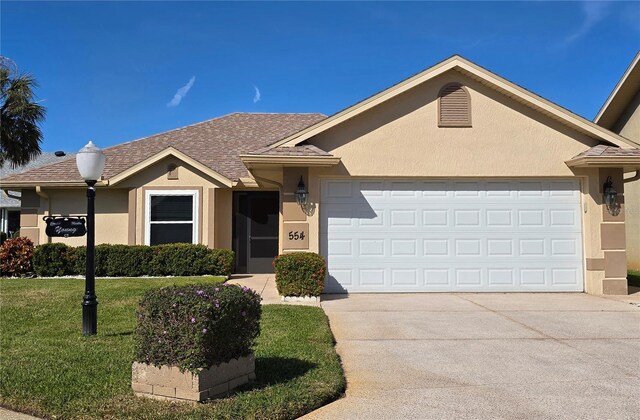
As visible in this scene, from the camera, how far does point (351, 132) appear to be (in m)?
11.3

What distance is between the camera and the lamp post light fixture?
22.8 feet

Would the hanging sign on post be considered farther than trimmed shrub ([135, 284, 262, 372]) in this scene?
Yes

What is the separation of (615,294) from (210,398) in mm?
10235

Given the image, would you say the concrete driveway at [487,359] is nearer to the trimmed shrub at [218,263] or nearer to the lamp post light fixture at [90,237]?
the lamp post light fixture at [90,237]

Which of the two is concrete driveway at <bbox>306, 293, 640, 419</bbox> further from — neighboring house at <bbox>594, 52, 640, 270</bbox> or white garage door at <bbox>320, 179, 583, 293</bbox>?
neighboring house at <bbox>594, 52, 640, 270</bbox>

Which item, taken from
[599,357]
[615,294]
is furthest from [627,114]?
[599,357]

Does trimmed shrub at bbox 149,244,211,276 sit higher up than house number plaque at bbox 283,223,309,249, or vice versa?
house number plaque at bbox 283,223,309,249

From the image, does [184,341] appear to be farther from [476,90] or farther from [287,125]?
[287,125]

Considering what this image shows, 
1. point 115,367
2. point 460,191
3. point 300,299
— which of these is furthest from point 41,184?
point 460,191

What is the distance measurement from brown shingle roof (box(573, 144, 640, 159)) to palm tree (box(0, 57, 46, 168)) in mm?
17342

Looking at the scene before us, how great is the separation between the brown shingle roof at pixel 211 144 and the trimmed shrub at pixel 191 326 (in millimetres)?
11149

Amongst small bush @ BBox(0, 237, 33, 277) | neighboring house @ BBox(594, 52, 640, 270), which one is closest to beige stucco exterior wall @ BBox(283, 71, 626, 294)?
neighboring house @ BBox(594, 52, 640, 270)

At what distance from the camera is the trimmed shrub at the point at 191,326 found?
13.9 feet

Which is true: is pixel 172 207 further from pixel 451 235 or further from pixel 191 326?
pixel 191 326
